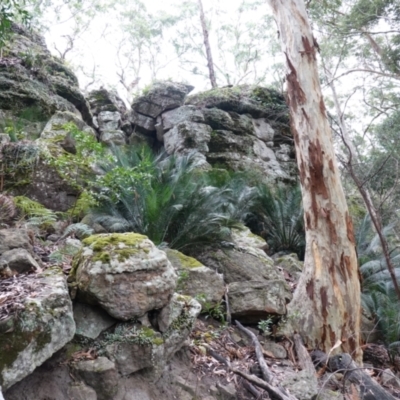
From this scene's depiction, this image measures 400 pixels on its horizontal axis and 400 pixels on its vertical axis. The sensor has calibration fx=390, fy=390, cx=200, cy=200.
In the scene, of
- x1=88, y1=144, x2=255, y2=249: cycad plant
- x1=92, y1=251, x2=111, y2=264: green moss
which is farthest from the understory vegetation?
x1=92, y1=251, x2=111, y2=264: green moss

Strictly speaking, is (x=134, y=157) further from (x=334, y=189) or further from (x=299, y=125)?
(x=334, y=189)

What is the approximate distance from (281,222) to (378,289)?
1.87m

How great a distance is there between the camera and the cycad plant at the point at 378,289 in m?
4.93

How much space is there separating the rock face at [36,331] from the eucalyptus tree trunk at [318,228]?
98.0 inches

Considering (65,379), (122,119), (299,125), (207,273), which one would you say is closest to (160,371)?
(65,379)

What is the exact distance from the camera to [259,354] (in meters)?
3.18

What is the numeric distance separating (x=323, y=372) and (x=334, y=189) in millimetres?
1989

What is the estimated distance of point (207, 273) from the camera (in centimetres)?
388

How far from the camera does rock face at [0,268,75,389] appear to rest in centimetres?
188

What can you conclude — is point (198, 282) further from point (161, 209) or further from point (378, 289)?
point (378, 289)

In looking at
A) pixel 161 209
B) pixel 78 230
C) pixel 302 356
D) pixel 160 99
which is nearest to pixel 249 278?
pixel 302 356

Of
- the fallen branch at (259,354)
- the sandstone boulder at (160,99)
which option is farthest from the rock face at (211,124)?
the fallen branch at (259,354)

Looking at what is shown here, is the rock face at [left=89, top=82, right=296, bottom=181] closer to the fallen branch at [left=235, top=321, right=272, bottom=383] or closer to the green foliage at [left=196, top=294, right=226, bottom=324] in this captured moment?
the green foliage at [left=196, top=294, right=226, bottom=324]

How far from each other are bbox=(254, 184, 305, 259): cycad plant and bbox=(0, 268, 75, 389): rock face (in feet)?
16.8
